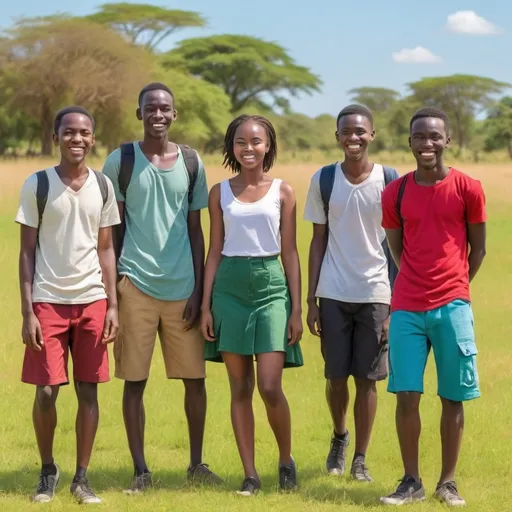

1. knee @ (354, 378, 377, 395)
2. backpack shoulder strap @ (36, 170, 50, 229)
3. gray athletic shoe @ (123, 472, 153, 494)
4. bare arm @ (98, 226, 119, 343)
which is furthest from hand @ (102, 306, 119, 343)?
knee @ (354, 378, 377, 395)

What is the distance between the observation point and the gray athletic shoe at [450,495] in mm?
5547

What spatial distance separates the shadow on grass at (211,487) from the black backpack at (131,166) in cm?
154

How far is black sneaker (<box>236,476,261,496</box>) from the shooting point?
5.71 metres

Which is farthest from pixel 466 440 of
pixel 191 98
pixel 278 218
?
pixel 191 98

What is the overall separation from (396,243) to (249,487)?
57.3 inches

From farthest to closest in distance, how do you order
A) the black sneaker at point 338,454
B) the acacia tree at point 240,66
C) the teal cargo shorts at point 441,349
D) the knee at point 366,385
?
the acacia tree at point 240,66
the black sneaker at point 338,454
the knee at point 366,385
the teal cargo shorts at point 441,349

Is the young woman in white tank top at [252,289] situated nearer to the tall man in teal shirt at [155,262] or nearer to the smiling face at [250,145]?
the smiling face at [250,145]

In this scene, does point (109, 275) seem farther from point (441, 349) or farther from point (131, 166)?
point (441, 349)

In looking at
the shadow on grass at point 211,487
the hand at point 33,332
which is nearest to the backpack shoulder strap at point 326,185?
the shadow on grass at point 211,487

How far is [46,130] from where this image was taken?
162 ft

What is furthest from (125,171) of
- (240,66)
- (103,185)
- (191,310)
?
(240,66)

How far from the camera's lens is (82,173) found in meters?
5.68

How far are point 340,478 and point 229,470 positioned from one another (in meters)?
0.68

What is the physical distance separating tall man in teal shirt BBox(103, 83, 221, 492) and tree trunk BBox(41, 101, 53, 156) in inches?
1725
